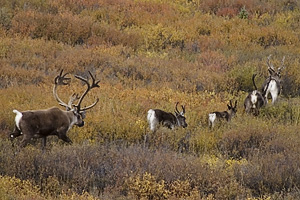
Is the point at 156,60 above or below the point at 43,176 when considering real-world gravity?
above

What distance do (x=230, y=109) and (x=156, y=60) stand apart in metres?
4.95

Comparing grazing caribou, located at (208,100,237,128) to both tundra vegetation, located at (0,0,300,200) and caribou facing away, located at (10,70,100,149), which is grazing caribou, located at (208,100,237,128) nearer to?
tundra vegetation, located at (0,0,300,200)

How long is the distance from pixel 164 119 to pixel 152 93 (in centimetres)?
235

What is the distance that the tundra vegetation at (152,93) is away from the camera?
8.23 metres

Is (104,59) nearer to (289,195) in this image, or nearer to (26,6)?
(26,6)

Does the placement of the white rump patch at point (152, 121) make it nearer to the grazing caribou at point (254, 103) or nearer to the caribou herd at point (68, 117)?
the caribou herd at point (68, 117)

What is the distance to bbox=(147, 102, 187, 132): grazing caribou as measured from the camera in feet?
35.8

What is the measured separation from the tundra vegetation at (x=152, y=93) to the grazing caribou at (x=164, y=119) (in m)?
0.20

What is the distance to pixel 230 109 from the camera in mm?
12344

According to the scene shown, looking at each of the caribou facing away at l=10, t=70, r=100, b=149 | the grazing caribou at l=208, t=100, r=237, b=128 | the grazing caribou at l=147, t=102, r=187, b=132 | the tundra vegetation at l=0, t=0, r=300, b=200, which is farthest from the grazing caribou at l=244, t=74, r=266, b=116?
the caribou facing away at l=10, t=70, r=100, b=149

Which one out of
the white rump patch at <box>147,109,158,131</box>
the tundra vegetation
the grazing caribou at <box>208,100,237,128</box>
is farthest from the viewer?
the grazing caribou at <box>208,100,237,128</box>

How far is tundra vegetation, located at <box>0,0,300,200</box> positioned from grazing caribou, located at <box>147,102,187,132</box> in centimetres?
20

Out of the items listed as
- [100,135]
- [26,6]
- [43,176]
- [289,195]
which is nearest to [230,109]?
[100,135]

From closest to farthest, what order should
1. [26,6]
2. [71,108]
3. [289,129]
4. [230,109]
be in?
[71,108] < [289,129] < [230,109] < [26,6]
